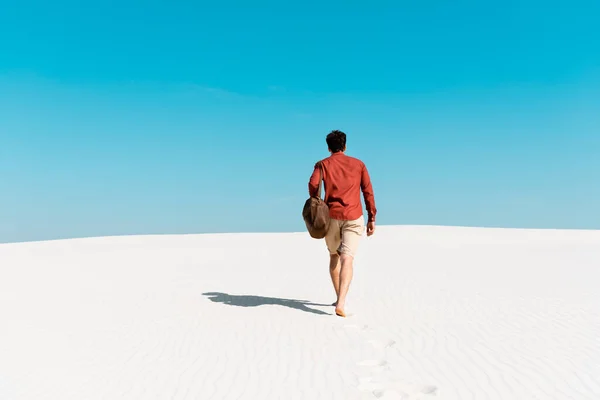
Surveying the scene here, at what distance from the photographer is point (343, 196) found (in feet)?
21.9

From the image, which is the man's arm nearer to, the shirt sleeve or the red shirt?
the red shirt

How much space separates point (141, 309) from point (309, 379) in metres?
4.50

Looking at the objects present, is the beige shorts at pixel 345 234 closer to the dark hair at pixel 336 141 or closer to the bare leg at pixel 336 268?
the bare leg at pixel 336 268

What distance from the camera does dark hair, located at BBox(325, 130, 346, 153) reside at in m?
6.78

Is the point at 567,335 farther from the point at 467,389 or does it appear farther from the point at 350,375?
the point at 350,375

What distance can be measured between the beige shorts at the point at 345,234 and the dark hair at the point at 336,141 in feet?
3.14

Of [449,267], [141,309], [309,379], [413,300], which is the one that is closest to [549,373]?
[309,379]

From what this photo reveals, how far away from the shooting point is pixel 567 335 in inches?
243

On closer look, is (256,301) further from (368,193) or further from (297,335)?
(368,193)

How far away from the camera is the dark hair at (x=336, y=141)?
267 inches

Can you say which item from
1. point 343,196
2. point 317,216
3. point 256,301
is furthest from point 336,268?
point 256,301

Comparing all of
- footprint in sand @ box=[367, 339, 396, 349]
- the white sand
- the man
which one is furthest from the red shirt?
footprint in sand @ box=[367, 339, 396, 349]

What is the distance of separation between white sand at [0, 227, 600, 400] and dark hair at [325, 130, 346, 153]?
2301mm

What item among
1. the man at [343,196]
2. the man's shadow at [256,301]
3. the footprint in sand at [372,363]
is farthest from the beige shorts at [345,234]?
the footprint in sand at [372,363]
